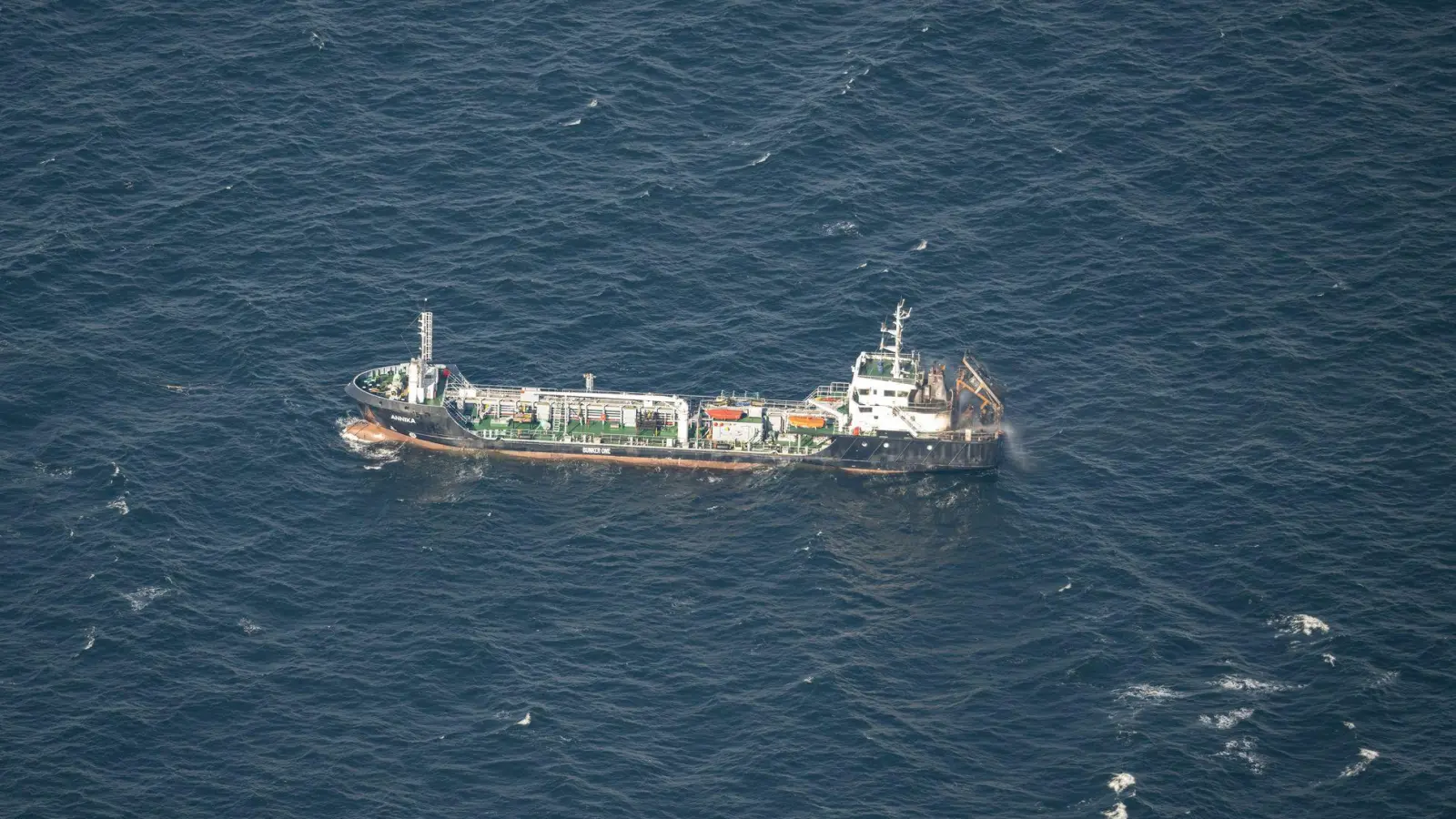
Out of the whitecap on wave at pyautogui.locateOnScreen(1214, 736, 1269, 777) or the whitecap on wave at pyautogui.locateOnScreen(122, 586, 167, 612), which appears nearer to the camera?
the whitecap on wave at pyautogui.locateOnScreen(1214, 736, 1269, 777)

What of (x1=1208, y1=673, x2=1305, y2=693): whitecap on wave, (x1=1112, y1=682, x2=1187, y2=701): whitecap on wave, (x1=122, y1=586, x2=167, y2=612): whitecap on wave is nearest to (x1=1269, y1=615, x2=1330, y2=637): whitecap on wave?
(x1=1208, y1=673, x2=1305, y2=693): whitecap on wave

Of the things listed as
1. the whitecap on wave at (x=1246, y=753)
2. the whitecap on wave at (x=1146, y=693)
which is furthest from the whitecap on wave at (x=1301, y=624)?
the whitecap on wave at (x=1246, y=753)

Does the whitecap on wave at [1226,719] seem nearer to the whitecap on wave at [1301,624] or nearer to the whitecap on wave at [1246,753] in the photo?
the whitecap on wave at [1246,753]

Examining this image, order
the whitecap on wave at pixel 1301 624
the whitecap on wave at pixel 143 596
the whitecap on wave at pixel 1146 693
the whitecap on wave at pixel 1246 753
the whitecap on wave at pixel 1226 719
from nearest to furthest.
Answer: the whitecap on wave at pixel 1246 753 → the whitecap on wave at pixel 1226 719 → the whitecap on wave at pixel 1146 693 → the whitecap on wave at pixel 1301 624 → the whitecap on wave at pixel 143 596

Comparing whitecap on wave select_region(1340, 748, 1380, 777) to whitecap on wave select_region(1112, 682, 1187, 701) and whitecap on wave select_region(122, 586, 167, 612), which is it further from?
whitecap on wave select_region(122, 586, 167, 612)

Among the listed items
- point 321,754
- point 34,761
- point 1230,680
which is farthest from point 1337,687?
point 34,761

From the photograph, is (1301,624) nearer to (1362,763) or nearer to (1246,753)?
(1362,763)
